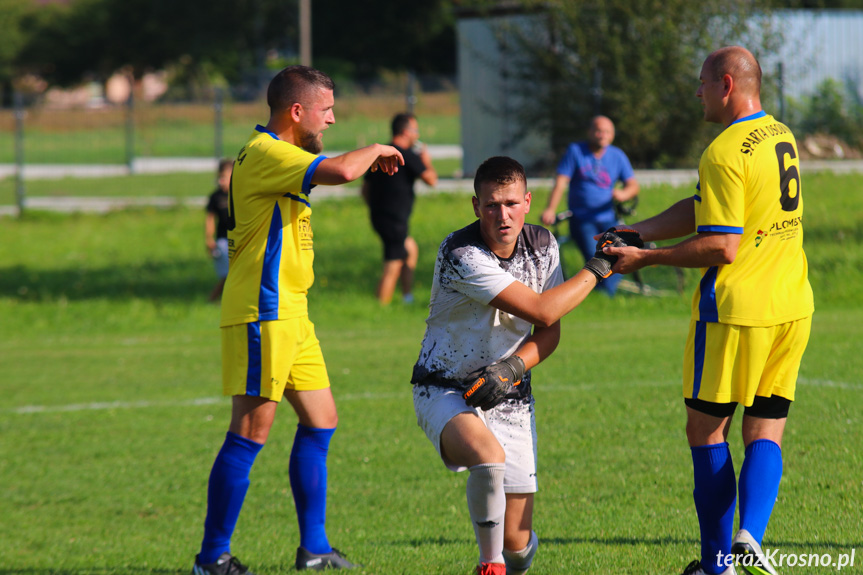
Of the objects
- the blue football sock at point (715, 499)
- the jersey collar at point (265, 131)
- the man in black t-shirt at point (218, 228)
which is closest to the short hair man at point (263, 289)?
the jersey collar at point (265, 131)

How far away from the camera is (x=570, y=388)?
8.67 meters

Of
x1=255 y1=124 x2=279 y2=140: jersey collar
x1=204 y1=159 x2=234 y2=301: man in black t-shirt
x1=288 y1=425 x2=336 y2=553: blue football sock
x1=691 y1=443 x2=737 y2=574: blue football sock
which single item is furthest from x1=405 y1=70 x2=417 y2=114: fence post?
x1=691 y1=443 x2=737 y2=574: blue football sock

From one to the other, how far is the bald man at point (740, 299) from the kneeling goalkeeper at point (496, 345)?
364 millimetres

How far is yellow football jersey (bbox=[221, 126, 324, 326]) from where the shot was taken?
4.64 meters

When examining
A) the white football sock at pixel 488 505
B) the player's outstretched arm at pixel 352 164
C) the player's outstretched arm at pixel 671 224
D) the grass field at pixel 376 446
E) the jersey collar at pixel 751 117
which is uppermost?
the jersey collar at pixel 751 117

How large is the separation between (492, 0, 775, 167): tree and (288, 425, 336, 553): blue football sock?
15.9 metres

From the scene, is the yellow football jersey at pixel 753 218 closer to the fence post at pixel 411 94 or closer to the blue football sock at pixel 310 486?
the blue football sock at pixel 310 486

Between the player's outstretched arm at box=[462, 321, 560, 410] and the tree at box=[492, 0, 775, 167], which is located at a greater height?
the tree at box=[492, 0, 775, 167]

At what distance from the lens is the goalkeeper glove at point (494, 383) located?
4.17m

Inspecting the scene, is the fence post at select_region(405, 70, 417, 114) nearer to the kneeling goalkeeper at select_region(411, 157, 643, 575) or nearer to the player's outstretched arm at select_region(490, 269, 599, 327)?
the kneeling goalkeeper at select_region(411, 157, 643, 575)

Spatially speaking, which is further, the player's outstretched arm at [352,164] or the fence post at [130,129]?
the fence post at [130,129]

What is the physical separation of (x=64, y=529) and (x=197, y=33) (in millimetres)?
63154

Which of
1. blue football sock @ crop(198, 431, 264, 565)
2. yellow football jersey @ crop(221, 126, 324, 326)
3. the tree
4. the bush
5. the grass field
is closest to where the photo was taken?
yellow football jersey @ crop(221, 126, 324, 326)

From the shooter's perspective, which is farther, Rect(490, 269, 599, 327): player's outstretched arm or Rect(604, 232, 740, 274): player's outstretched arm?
Rect(490, 269, 599, 327): player's outstretched arm
